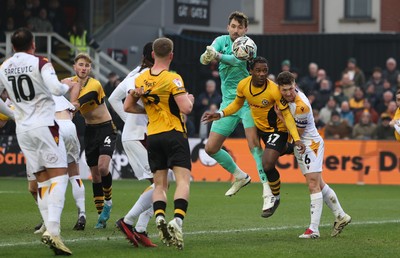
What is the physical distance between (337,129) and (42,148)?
16315mm

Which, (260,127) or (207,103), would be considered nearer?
(260,127)

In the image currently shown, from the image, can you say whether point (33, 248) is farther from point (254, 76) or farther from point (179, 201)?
point (254, 76)

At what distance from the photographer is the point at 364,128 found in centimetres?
2700

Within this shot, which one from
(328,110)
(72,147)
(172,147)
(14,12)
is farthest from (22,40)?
(14,12)

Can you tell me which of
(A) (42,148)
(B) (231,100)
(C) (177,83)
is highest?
(C) (177,83)

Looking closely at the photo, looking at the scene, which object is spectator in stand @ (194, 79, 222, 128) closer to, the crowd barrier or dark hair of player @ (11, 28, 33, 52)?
the crowd barrier

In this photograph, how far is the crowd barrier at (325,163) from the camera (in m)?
25.6

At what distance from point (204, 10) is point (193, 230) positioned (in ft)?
75.7

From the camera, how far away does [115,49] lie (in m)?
33.3

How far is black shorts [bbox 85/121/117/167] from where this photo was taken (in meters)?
15.5

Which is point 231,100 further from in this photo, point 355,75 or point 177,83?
point 355,75

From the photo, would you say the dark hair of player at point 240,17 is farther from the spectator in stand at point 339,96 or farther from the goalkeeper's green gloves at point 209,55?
the spectator in stand at point 339,96

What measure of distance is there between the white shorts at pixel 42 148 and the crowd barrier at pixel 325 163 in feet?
47.6

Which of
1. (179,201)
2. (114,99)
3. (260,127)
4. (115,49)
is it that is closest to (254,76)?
(260,127)
